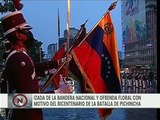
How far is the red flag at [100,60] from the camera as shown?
4402 mm

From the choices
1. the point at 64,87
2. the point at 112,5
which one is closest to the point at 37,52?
the point at 64,87

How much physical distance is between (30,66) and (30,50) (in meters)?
0.17

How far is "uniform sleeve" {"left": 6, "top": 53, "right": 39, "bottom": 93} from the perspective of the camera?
13.2 ft

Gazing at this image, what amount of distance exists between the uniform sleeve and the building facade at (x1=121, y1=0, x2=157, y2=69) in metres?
0.91

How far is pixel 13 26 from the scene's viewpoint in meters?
4.06

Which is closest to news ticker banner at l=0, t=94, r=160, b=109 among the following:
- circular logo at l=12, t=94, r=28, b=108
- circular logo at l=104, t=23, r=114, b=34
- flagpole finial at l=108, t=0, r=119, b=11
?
circular logo at l=12, t=94, r=28, b=108

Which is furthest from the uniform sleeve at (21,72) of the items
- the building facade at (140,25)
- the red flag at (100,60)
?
the building facade at (140,25)

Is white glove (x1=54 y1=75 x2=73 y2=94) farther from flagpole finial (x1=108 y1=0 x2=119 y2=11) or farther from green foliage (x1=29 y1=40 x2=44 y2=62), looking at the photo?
flagpole finial (x1=108 y1=0 x2=119 y2=11)

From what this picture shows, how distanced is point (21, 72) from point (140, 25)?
1.13 metres

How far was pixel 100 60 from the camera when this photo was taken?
4453mm

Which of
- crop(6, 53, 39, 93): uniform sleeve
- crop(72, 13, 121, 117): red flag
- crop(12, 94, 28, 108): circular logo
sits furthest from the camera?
crop(72, 13, 121, 117): red flag

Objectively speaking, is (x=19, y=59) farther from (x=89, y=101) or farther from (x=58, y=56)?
(x=89, y=101)

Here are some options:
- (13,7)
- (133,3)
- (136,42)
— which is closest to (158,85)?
(136,42)

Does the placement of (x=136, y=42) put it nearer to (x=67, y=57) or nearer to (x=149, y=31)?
(x=149, y=31)
